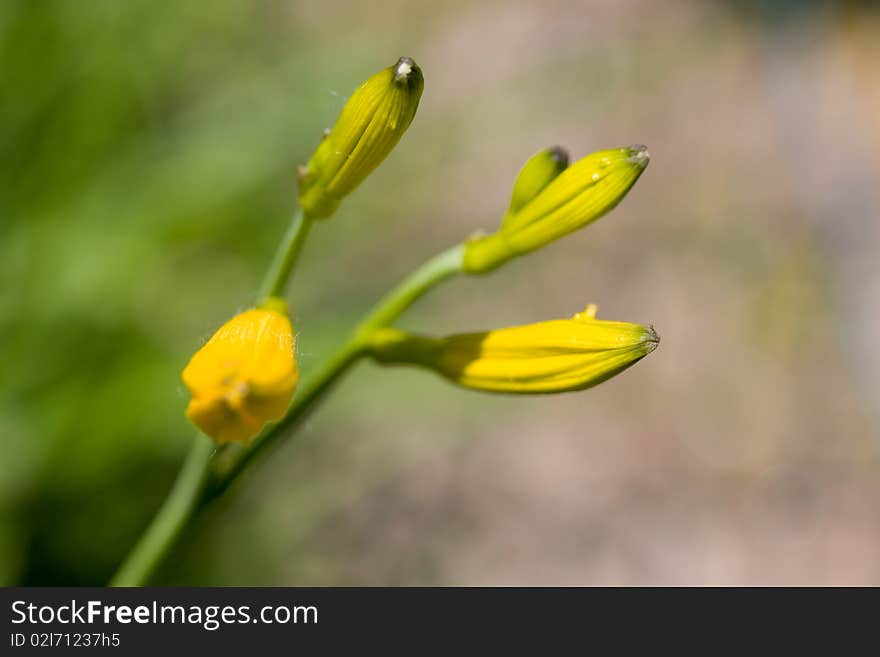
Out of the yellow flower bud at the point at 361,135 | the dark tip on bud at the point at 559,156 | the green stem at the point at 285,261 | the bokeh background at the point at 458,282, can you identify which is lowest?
the green stem at the point at 285,261

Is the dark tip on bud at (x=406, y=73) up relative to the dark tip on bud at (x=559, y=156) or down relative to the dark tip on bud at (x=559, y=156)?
down

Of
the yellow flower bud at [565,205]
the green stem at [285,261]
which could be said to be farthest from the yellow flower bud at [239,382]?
the yellow flower bud at [565,205]

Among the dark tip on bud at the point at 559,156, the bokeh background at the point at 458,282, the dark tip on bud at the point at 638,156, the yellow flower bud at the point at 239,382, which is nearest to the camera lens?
the yellow flower bud at the point at 239,382

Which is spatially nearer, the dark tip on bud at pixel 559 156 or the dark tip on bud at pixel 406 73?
the dark tip on bud at pixel 406 73

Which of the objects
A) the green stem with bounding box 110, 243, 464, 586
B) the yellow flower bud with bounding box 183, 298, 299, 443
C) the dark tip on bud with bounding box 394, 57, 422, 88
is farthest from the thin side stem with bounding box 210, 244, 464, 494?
the dark tip on bud with bounding box 394, 57, 422, 88

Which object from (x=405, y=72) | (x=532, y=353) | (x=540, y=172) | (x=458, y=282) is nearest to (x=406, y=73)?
(x=405, y=72)

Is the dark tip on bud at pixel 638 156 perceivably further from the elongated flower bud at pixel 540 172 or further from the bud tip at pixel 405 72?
the bud tip at pixel 405 72

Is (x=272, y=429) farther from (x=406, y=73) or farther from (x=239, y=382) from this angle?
(x=406, y=73)
